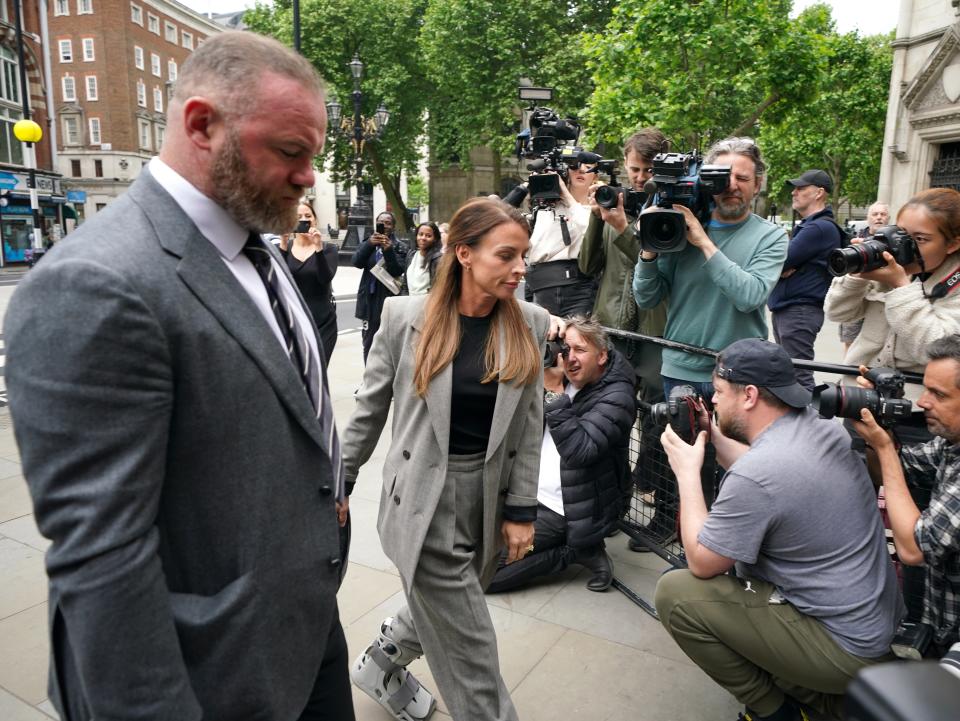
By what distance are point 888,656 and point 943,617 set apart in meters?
0.23

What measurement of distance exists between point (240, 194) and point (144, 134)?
2280 inches

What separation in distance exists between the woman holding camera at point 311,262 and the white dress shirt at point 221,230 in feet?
14.8

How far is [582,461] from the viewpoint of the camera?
359 centimetres

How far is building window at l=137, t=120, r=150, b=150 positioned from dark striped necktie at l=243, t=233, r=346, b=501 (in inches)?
2237

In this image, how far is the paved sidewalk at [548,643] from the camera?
112 inches

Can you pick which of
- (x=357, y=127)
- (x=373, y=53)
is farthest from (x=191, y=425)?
(x=373, y=53)

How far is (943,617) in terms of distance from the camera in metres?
2.28

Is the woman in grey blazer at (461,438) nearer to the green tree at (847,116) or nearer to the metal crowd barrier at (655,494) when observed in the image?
the metal crowd barrier at (655,494)

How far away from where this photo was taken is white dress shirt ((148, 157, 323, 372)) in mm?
1339

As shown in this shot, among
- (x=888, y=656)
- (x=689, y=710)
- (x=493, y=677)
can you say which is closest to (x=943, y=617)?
(x=888, y=656)

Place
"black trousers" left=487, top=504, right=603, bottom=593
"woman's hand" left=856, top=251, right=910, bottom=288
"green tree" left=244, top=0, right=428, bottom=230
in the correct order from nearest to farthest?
"woman's hand" left=856, top=251, right=910, bottom=288 → "black trousers" left=487, top=504, right=603, bottom=593 → "green tree" left=244, top=0, right=428, bottom=230

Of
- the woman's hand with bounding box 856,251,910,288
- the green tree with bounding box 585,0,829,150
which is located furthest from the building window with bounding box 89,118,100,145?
the woman's hand with bounding box 856,251,910,288

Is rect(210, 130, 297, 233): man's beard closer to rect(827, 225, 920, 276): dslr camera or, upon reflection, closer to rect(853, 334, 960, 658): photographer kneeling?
rect(853, 334, 960, 658): photographer kneeling

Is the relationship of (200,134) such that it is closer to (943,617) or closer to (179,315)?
(179,315)
